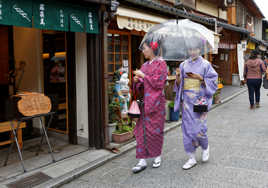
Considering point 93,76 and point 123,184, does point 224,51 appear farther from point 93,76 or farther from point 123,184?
point 123,184

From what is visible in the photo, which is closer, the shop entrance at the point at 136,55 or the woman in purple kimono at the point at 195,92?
the woman in purple kimono at the point at 195,92

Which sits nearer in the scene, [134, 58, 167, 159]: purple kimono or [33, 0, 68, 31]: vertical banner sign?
[33, 0, 68, 31]: vertical banner sign

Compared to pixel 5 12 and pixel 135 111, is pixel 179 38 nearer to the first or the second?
pixel 135 111

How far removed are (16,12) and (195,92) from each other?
Result: 3.14m

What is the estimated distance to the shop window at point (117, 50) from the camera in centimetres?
820

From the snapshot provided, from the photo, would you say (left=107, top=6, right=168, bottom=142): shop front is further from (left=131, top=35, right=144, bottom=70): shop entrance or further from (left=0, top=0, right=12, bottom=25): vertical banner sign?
(left=0, top=0, right=12, bottom=25): vertical banner sign

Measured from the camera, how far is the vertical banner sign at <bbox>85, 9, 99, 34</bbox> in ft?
17.3

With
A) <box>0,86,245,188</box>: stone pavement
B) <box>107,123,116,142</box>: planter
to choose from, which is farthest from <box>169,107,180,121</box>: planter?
<box>107,123,116,142</box>: planter

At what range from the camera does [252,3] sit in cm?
2391

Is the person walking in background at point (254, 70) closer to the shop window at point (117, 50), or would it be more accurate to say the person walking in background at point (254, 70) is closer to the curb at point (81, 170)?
the shop window at point (117, 50)

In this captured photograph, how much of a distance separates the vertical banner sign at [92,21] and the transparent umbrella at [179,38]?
107cm

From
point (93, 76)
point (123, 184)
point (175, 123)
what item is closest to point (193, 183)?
point (123, 184)

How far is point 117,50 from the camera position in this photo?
842 cm

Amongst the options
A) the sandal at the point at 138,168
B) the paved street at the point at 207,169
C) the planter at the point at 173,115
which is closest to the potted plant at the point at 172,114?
the planter at the point at 173,115
